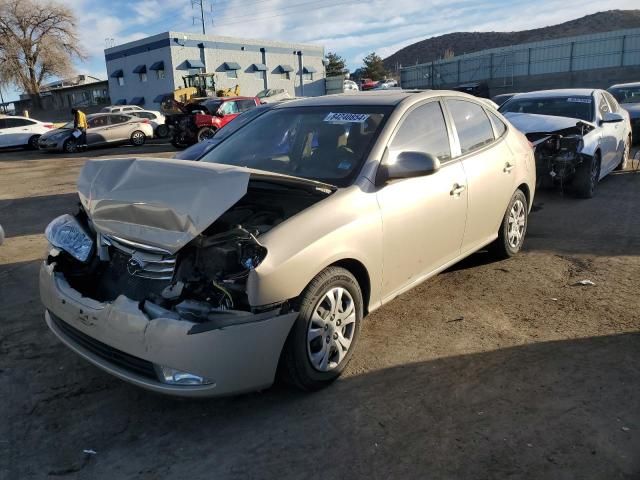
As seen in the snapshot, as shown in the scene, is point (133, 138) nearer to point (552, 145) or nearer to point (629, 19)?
→ point (552, 145)

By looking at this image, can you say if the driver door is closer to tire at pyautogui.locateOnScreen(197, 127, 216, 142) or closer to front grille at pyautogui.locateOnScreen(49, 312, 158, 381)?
front grille at pyautogui.locateOnScreen(49, 312, 158, 381)

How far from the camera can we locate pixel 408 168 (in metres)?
3.68

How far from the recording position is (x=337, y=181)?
3.68 m

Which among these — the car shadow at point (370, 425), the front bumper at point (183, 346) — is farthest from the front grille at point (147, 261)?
the car shadow at point (370, 425)

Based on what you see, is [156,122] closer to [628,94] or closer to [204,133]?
[204,133]

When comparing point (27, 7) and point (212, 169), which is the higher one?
point (27, 7)

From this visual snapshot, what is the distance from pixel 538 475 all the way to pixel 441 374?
100 centimetres

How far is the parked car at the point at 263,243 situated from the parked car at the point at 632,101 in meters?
10.8

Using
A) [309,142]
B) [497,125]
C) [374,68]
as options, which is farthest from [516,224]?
[374,68]

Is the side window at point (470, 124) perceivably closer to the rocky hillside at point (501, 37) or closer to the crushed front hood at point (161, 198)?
the crushed front hood at point (161, 198)

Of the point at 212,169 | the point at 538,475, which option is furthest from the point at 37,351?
the point at 538,475

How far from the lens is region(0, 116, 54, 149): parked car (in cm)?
2167

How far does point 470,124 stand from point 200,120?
583 inches

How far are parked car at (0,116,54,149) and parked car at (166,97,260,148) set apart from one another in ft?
22.7
